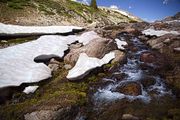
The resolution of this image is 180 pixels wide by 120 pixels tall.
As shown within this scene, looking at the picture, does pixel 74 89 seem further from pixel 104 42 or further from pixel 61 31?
pixel 61 31

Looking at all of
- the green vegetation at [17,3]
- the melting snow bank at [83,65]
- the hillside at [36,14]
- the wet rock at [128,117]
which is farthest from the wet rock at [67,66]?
the green vegetation at [17,3]

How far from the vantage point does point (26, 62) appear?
15312 mm

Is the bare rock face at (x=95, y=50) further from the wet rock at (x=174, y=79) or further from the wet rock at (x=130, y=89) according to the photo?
the wet rock at (x=174, y=79)

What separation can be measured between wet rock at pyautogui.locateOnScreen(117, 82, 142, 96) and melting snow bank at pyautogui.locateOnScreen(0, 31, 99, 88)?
4667mm

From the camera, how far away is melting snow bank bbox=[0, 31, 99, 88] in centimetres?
1280

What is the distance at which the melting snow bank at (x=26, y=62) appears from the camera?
42.0 ft

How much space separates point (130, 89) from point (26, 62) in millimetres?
7138

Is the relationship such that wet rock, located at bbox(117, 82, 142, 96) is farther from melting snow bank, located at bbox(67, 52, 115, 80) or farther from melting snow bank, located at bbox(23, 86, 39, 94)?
melting snow bank, located at bbox(23, 86, 39, 94)

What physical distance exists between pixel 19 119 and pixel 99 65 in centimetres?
689

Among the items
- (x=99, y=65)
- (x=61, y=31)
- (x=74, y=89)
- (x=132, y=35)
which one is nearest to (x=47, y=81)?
(x=74, y=89)

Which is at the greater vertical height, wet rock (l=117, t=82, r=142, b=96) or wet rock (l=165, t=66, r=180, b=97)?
wet rock (l=165, t=66, r=180, b=97)

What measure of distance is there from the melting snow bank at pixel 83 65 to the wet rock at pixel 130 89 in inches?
96.1

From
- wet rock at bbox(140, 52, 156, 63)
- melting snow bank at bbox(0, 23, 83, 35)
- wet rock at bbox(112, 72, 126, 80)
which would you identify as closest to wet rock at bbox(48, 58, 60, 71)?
wet rock at bbox(112, 72, 126, 80)

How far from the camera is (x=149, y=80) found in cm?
1435
